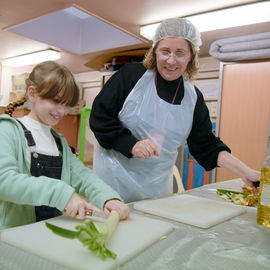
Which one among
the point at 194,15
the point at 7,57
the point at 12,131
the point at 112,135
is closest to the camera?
the point at 12,131

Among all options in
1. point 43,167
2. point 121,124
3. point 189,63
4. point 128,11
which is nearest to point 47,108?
point 43,167

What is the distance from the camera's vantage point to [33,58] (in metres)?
4.21

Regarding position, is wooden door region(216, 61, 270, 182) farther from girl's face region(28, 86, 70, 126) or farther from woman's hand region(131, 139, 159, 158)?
girl's face region(28, 86, 70, 126)

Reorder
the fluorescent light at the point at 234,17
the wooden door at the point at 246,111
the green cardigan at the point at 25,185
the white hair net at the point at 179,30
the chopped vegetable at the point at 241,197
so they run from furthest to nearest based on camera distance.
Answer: the wooden door at the point at 246,111 → the fluorescent light at the point at 234,17 → the white hair net at the point at 179,30 → the chopped vegetable at the point at 241,197 → the green cardigan at the point at 25,185

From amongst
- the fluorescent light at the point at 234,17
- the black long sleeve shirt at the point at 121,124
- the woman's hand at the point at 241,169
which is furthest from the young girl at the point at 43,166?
the fluorescent light at the point at 234,17

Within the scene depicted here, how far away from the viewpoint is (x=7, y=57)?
449 cm

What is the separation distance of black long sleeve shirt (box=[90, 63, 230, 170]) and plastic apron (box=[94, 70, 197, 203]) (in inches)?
1.5

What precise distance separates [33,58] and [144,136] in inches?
140

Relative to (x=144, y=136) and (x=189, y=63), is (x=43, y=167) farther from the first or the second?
(x=189, y=63)

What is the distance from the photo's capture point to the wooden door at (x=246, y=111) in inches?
100

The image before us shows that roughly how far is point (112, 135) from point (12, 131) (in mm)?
448

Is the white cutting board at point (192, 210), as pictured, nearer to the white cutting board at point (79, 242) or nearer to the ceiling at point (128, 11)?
the white cutting board at point (79, 242)

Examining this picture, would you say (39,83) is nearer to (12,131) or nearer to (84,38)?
(12,131)

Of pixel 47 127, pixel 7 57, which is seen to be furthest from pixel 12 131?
pixel 7 57
